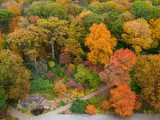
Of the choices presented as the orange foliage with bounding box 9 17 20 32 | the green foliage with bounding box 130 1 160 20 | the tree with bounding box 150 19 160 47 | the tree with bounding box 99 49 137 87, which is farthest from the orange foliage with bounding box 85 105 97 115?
the orange foliage with bounding box 9 17 20 32

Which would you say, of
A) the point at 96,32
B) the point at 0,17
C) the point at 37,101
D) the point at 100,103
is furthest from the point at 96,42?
the point at 0,17

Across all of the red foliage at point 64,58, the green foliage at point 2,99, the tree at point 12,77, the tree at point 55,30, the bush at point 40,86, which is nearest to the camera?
the green foliage at point 2,99

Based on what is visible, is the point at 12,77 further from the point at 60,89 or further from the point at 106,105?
the point at 106,105

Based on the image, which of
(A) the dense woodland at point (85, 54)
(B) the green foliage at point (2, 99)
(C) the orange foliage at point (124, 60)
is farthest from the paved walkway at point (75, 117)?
(C) the orange foliage at point (124, 60)

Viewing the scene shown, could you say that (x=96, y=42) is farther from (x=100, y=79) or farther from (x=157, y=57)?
→ (x=157, y=57)

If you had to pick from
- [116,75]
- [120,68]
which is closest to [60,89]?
[116,75]

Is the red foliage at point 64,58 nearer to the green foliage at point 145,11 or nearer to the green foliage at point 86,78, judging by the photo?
the green foliage at point 86,78
